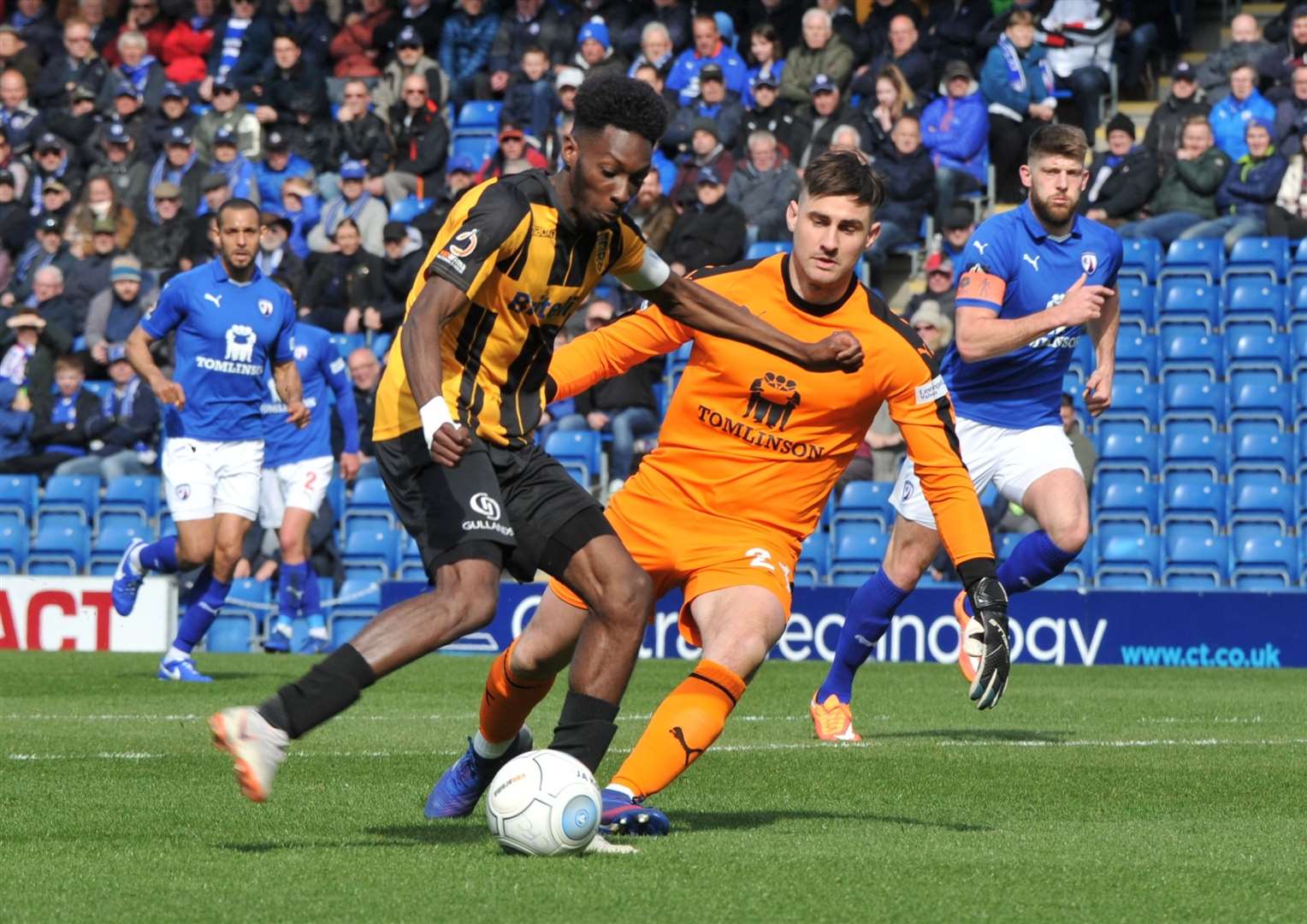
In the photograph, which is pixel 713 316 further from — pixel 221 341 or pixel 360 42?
pixel 360 42

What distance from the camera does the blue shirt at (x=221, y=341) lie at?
41.1 feet

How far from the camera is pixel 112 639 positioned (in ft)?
56.8

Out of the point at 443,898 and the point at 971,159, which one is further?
the point at 971,159

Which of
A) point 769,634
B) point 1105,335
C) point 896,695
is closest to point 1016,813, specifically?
point 769,634

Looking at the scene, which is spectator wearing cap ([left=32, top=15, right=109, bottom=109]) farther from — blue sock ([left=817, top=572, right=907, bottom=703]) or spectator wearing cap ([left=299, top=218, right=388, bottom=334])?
blue sock ([left=817, top=572, right=907, bottom=703])

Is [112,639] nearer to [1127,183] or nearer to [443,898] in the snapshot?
[1127,183]

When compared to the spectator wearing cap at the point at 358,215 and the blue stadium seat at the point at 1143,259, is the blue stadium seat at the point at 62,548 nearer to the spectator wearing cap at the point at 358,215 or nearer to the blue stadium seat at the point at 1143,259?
the spectator wearing cap at the point at 358,215

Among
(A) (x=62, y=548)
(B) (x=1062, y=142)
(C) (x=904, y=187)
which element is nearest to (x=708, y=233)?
(C) (x=904, y=187)

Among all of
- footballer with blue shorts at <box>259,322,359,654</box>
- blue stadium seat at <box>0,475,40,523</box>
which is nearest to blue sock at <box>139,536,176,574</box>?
footballer with blue shorts at <box>259,322,359,654</box>

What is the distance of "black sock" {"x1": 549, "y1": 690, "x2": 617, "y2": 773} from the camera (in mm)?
5867

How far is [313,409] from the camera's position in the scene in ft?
50.2

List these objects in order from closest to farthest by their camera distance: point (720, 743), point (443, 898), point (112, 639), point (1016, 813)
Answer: point (443, 898), point (1016, 813), point (720, 743), point (112, 639)

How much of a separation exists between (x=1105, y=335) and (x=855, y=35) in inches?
463

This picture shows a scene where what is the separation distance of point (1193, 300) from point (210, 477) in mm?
9329
